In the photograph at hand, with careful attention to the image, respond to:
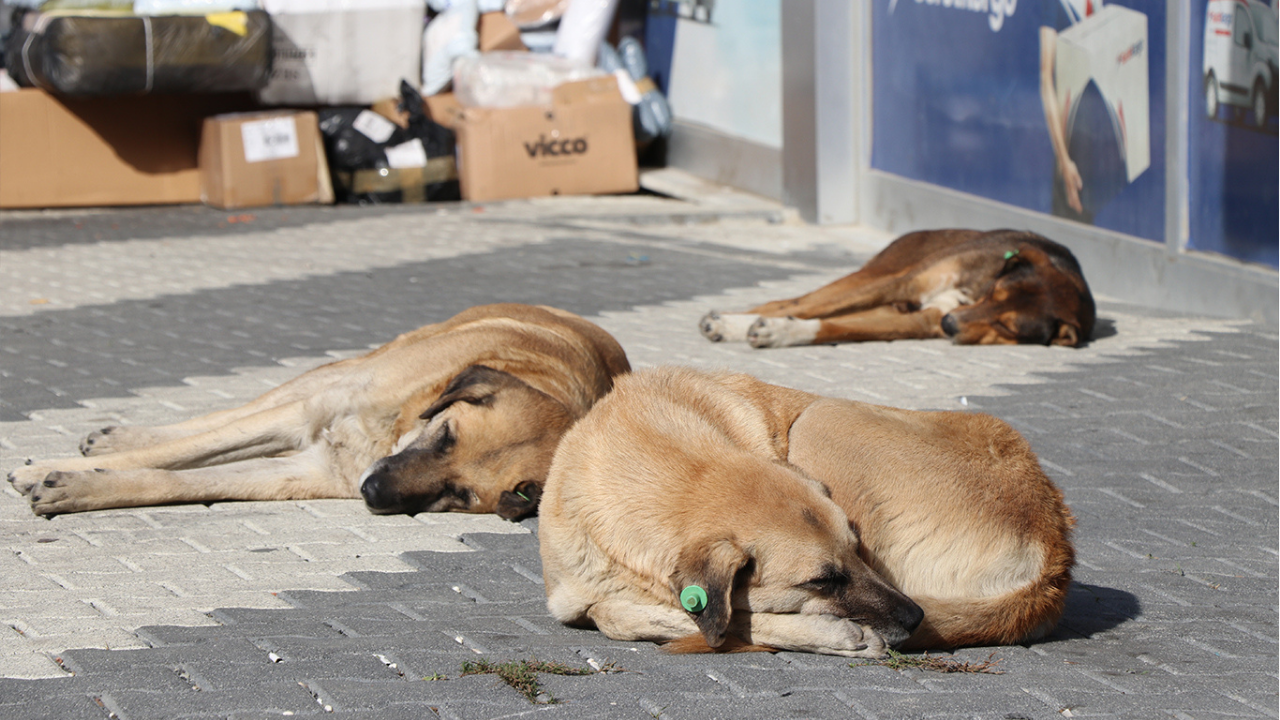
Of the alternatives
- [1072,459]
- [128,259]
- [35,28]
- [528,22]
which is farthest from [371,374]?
[528,22]

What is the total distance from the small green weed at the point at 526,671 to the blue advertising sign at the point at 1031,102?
6.68 metres

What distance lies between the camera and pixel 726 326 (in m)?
7.48

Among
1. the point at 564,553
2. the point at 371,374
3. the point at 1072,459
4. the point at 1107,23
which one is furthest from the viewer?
the point at 1107,23

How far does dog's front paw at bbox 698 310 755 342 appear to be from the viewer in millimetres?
7469

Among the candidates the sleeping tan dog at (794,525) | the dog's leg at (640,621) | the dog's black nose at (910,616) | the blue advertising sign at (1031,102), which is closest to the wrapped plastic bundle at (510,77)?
the blue advertising sign at (1031,102)

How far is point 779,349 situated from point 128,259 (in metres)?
5.60

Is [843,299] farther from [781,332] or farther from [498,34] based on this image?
[498,34]

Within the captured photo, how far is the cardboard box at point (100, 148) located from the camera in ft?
38.9

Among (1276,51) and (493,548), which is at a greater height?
(1276,51)

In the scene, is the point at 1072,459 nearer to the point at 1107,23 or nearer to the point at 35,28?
the point at 1107,23

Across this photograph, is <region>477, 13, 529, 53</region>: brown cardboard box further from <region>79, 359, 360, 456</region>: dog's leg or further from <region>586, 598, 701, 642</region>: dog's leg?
<region>586, 598, 701, 642</region>: dog's leg

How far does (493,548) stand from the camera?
4.18 meters

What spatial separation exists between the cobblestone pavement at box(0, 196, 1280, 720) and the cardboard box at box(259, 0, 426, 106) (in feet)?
10.9

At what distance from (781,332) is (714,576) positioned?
4.62 metres
